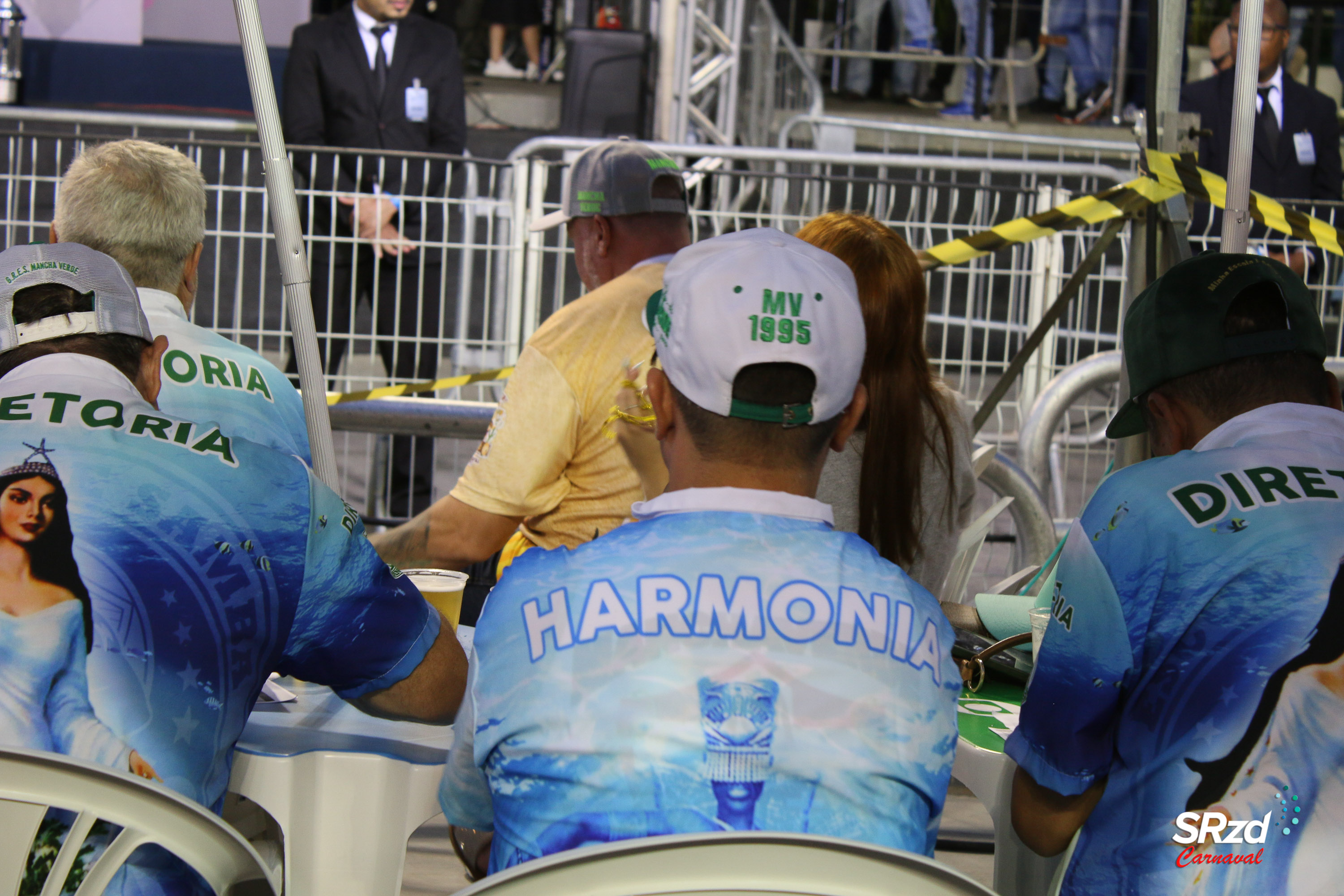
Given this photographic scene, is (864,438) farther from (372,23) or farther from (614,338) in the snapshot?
(372,23)

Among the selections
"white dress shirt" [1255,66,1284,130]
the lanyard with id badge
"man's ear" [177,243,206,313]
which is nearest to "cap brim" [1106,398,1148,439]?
"man's ear" [177,243,206,313]

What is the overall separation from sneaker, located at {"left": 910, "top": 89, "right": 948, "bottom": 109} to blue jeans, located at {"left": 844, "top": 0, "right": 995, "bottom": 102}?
21 centimetres

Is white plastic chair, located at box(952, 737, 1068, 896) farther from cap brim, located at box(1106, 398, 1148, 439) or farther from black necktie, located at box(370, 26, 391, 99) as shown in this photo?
black necktie, located at box(370, 26, 391, 99)

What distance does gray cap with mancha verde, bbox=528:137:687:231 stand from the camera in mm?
2760

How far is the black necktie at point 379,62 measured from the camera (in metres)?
5.91

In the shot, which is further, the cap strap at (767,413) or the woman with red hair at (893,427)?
the woman with red hair at (893,427)

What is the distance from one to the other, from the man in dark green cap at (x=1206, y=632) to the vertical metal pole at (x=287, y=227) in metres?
1.37

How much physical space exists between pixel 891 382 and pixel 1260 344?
2.65 ft

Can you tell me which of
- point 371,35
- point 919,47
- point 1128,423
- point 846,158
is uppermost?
point 919,47

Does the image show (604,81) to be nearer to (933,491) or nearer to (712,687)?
(933,491)

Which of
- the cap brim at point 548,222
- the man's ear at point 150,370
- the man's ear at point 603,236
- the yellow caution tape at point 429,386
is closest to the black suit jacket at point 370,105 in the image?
the yellow caution tape at point 429,386

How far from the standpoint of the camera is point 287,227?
238 centimetres

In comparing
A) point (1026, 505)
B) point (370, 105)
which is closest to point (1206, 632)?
point (1026, 505)

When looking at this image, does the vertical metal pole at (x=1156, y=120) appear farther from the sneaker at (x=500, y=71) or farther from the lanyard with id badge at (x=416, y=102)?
the sneaker at (x=500, y=71)
